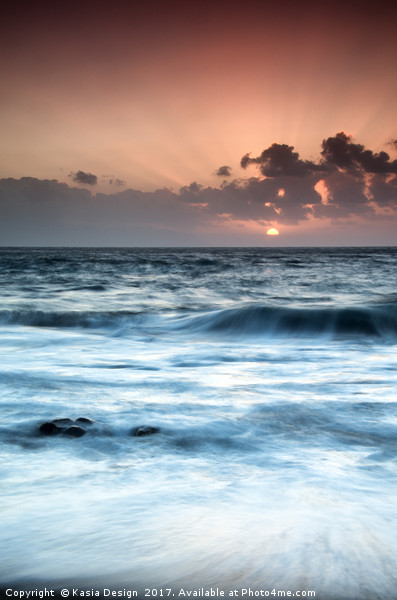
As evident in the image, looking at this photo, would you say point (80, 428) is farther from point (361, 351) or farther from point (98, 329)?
point (98, 329)

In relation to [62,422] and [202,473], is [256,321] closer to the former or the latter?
[62,422]

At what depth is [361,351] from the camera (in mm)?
7516

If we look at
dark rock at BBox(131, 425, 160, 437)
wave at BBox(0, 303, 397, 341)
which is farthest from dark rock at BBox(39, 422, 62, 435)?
wave at BBox(0, 303, 397, 341)

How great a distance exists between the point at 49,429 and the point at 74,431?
0.60 ft

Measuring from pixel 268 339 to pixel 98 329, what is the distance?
11.6ft

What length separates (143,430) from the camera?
3.29 m

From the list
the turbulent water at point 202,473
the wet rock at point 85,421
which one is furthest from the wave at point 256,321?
the wet rock at point 85,421

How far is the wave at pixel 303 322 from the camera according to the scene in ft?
32.2

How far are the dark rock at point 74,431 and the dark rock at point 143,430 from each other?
33cm

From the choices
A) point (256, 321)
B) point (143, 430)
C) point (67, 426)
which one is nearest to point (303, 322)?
point (256, 321)

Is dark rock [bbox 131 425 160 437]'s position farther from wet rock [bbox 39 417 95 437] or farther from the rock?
the rock

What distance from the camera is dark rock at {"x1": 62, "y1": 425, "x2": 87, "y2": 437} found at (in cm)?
317

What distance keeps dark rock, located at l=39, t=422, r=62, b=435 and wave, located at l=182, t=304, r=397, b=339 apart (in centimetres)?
671

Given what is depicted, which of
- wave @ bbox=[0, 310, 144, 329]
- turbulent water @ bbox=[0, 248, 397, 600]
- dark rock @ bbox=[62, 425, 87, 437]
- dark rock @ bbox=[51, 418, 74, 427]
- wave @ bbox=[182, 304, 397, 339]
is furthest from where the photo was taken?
wave @ bbox=[0, 310, 144, 329]
